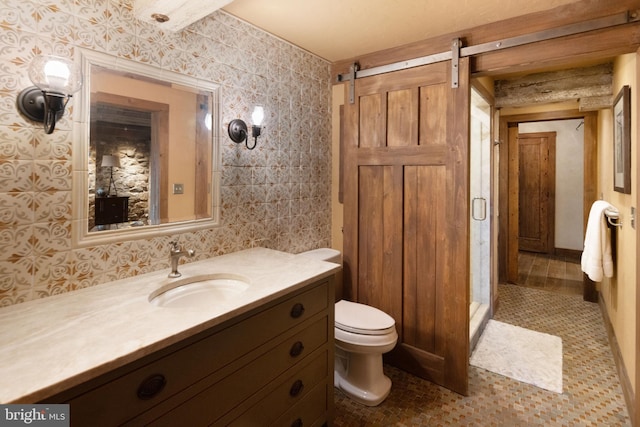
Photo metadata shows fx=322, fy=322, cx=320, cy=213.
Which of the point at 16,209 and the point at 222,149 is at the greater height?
the point at 222,149

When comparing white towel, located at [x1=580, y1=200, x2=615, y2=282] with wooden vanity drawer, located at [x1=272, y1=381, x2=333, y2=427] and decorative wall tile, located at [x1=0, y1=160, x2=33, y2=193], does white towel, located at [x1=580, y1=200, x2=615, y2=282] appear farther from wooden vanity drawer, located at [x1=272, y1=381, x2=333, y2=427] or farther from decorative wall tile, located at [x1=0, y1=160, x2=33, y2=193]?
decorative wall tile, located at [x1=0, y1=160, x2=33, y2=193]

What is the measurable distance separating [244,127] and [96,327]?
1365mm

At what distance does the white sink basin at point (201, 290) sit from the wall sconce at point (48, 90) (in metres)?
0.80

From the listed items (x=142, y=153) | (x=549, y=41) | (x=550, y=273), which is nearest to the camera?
(x=142, y=153)

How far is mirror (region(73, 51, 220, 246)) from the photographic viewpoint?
140 centimetres

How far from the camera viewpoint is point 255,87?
2.11 metres

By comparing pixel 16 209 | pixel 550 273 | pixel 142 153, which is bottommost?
pixel 550 273

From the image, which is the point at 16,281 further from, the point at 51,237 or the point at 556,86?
the point at 556,86

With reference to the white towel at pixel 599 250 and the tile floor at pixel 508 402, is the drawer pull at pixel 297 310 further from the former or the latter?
the white towel at pixel 599 250

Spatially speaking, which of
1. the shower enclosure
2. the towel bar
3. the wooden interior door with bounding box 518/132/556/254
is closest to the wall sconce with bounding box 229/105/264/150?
the shower enclosure

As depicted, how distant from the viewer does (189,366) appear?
1.06 meters

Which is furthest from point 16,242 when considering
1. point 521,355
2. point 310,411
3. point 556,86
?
point 556,86

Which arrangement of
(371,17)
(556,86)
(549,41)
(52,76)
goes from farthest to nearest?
(556,86) → (371,17) → (549,41) → (52,76)

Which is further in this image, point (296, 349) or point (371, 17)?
point (371, 17)
